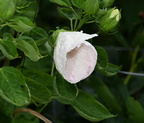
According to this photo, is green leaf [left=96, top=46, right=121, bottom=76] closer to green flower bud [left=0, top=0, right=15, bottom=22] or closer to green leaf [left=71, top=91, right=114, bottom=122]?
green leaf [left=71, top=91, right=114, bottom=122]

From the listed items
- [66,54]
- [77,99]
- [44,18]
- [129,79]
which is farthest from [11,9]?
[44,18]

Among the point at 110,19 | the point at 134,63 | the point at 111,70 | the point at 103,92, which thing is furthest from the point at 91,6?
the point at 134,63

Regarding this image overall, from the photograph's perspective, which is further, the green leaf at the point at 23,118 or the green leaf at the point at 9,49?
the green leaf at the point at 23,118

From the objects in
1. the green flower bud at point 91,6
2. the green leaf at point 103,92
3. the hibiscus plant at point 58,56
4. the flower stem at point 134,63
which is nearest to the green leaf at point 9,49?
the hibiscus plant at point 58,56

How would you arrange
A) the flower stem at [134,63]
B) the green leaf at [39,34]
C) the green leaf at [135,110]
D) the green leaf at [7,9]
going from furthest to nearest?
the flower stem at [134,63] < the green leaf at [135,110] < the green leaf at [39,34] < the green leaf at [7,9]

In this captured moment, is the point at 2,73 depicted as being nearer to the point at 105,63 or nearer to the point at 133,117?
the point at 105,63

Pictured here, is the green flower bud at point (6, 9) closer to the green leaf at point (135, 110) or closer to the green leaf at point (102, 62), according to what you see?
the green leaf at point (102, 62)

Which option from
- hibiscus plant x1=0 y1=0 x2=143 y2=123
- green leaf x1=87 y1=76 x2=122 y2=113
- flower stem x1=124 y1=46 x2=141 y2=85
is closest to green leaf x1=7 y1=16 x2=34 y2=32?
hibiscus plant x1=0 y1=0 x2=143 y2=123
